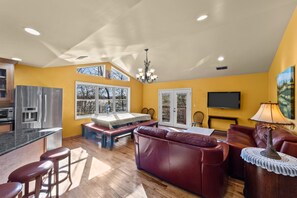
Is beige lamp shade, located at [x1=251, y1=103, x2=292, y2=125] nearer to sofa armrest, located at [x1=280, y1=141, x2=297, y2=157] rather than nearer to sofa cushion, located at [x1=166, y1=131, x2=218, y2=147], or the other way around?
sofa armrest, located at [x1=280, y1=141, x2=297, y2=157]

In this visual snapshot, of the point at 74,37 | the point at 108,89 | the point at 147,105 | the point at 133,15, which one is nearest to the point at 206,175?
the point at 133,15

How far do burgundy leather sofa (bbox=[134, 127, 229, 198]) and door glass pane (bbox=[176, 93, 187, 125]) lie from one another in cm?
418

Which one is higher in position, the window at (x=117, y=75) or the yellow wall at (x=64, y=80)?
the window at (x=117, y=75)

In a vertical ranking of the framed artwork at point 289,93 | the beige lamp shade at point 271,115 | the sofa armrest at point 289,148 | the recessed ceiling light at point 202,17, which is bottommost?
the sofa armrest at point 289,148

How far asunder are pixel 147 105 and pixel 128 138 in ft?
11.1

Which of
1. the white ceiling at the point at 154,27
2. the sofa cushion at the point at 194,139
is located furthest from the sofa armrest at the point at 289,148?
the white ceiling at the point at 154,27

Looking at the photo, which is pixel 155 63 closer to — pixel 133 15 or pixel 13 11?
pixel 133 15

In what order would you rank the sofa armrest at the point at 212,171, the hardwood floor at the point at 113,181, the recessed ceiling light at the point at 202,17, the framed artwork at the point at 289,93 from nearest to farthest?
the sofa armrest at the point at 212,171 → the hardwood floor at the point at 113,181 → the framed artwork at the point at 289,93 → the recessed ceiling light at the point at 202,17

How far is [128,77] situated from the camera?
7.48 meters

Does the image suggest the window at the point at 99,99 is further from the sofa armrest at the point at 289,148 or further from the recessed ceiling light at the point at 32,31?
the sofa armrest at the point at 289,148

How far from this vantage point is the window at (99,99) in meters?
5.50

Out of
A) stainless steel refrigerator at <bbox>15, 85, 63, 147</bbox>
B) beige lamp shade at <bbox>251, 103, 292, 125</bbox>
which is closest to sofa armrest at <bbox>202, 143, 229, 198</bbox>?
beige lamp shade at <bbox>251, 103, 292, 125</bbox>

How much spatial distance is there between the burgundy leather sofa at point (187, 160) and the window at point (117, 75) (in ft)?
15.7

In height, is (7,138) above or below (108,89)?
below
